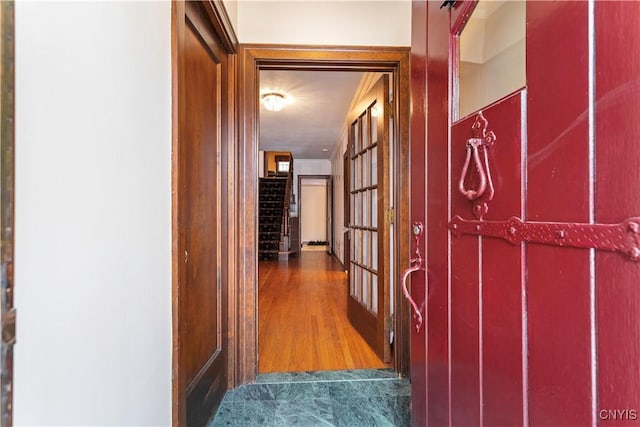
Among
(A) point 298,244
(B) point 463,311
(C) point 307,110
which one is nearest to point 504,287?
(B) point 463,311

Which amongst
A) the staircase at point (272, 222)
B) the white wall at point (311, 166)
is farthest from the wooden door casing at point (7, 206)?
the white wall at point (311, 166)

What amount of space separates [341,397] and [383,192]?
1.32 metres

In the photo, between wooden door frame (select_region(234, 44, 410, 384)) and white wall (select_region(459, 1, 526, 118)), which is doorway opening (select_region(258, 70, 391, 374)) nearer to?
wooden door frame (select_region(234, 44, 410, 384))

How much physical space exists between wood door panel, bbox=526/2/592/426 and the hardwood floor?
1.62 meters

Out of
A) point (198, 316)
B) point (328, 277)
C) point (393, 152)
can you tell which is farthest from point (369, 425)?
point (328, 277)

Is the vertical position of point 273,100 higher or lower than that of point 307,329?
higher

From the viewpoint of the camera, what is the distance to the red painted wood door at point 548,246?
45cm

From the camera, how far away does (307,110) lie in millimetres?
4152

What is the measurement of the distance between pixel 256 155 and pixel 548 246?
160 centimetres

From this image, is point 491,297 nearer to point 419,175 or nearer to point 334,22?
point 419,175

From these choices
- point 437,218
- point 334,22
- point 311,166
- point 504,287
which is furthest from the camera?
point 311,166

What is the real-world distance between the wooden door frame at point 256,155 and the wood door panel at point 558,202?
1239mm

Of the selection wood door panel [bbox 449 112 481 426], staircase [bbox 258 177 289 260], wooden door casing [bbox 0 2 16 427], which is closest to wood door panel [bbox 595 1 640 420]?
wood door panel [bbox 449 112 481 426]

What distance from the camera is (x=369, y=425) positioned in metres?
1.48
